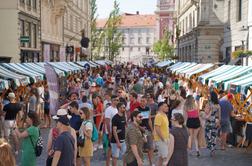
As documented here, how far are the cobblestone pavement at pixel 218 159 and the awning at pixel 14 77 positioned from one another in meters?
4.85

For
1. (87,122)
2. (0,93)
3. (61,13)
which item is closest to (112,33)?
(61,13)

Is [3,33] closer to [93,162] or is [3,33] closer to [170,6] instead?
[93,162]

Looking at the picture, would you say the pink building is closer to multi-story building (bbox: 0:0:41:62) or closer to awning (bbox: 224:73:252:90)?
multi-story building (bbox: 0:0:41:62)

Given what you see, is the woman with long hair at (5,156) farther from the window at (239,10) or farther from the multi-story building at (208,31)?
the multi-story building at (208,31)

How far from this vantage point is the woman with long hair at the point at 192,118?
11.7m

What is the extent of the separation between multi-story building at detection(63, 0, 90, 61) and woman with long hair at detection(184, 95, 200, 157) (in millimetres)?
39343

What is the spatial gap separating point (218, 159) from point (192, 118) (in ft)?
4.16

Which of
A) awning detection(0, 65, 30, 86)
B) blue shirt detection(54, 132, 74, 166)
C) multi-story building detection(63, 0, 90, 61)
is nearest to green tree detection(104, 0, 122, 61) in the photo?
multi-story building detection(63, 0, 90, 61)

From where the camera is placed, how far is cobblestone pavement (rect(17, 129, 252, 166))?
37.0ft

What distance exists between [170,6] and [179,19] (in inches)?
2199

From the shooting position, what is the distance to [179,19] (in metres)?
71.6

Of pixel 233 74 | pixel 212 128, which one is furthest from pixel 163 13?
pixel 212 128

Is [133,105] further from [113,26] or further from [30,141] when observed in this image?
[113,26]

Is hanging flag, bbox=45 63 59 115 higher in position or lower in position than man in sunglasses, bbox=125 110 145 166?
higher
